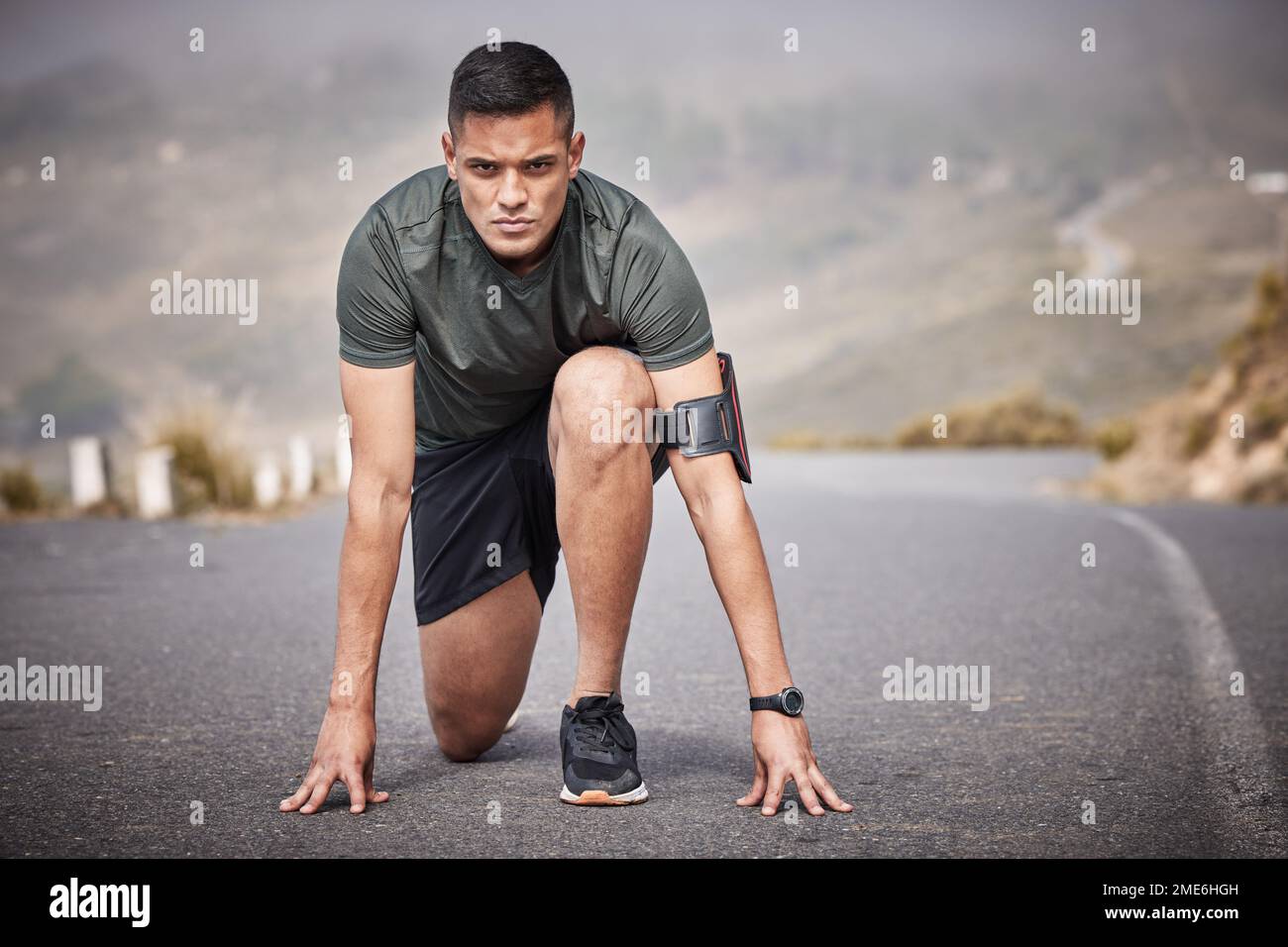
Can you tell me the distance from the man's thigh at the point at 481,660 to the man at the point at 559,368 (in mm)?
545

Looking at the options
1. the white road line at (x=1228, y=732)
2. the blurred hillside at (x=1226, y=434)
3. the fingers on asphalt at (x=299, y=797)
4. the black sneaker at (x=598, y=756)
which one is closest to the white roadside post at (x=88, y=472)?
the white road line at (x=1228, y=732)

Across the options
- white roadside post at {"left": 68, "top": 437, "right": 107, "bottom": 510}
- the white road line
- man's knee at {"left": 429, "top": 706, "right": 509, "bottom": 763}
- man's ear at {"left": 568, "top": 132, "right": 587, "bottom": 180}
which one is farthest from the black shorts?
white roadside post at {"left": 68, "top": 437, "right": 107, "bottom": 510}

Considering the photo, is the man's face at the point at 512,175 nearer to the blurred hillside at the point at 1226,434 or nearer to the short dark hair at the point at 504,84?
the short dark hair at the point at 504,84

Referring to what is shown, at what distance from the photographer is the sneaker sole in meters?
3.85

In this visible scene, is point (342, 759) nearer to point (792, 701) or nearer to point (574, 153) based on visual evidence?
point (792, 701)

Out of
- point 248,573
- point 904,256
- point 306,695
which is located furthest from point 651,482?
point 904,256

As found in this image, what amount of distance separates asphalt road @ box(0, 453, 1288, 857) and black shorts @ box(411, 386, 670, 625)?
52 cm

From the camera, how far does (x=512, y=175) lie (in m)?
3.75

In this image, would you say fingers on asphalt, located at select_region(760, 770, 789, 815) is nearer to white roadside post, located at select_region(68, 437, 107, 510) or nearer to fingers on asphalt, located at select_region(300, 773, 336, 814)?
fingers on asphalt, located at select_region(300, 773, 336, 814)

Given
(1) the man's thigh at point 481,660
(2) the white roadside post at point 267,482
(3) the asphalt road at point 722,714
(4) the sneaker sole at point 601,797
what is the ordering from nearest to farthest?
1. (3) the asphalt road at point 722,714
2. (4) the sneaker sole at point 601,797
3. (1) the man's thigh at point 481,660
4. (2) the white roadside post at point 267,482

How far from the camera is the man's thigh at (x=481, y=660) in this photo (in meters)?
4.45

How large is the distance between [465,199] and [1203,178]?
12769 cm

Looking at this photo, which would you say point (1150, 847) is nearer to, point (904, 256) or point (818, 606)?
point (818, 606)
